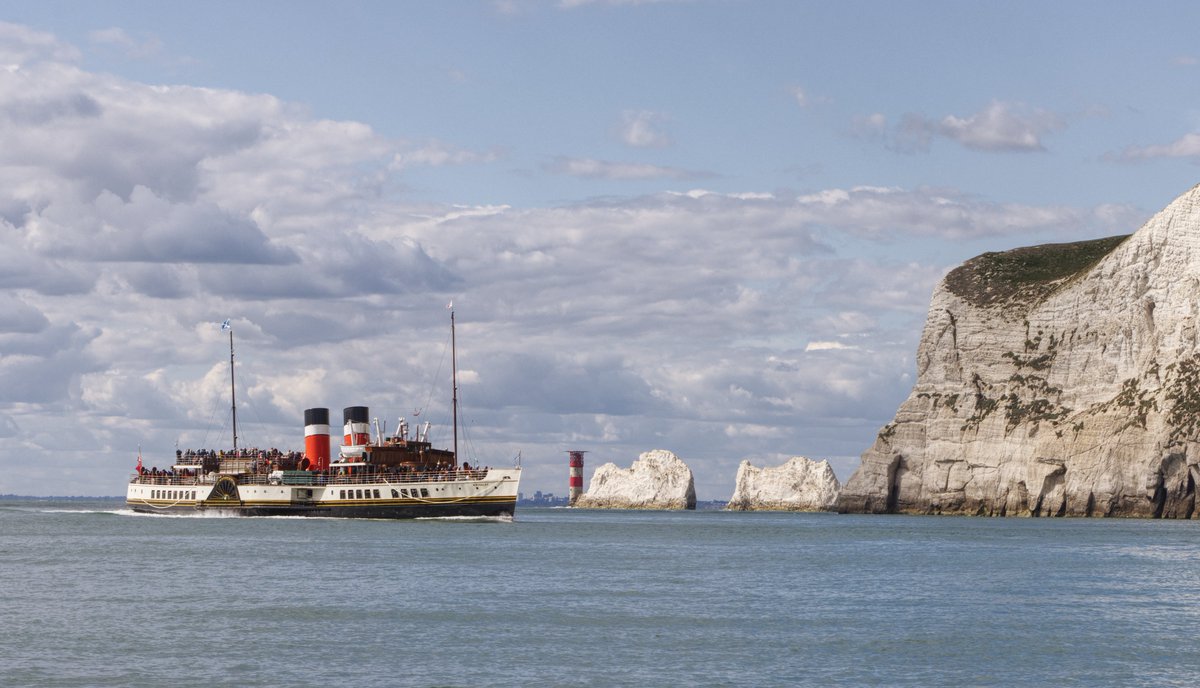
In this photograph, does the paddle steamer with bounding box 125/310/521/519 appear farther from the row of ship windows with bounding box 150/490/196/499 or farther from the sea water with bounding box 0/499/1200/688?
the sea water with bounding box 0/499/1200/688

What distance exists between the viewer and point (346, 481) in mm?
101312

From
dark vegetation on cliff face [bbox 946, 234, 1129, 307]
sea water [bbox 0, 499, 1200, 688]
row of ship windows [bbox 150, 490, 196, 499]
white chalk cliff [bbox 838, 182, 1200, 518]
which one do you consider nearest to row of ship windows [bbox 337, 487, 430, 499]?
row of ship windows [bbox 150, 490, 196, 499]

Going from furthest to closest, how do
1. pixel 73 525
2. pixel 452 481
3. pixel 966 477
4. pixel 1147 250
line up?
pixel 966 477 → pixel 1147 250 → pixel 73 525 → pixel 452 481

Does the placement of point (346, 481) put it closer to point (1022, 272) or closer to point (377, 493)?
point (377, 493)

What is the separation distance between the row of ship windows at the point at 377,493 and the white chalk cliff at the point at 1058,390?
62067 millimetres

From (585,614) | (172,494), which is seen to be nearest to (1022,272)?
(172,494)

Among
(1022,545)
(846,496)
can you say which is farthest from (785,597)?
(846,496)

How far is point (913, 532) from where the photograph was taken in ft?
330

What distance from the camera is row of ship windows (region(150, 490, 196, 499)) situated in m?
109

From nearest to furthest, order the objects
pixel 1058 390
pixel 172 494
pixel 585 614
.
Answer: pixel 585 614 < pixel 172 494 < pixel 1058 390

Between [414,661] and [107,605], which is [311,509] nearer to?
[107,605]

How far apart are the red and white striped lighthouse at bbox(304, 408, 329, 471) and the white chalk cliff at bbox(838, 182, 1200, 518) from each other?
213 feet

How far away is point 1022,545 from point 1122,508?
154 ft

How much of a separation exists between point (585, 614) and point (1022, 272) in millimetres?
116612
